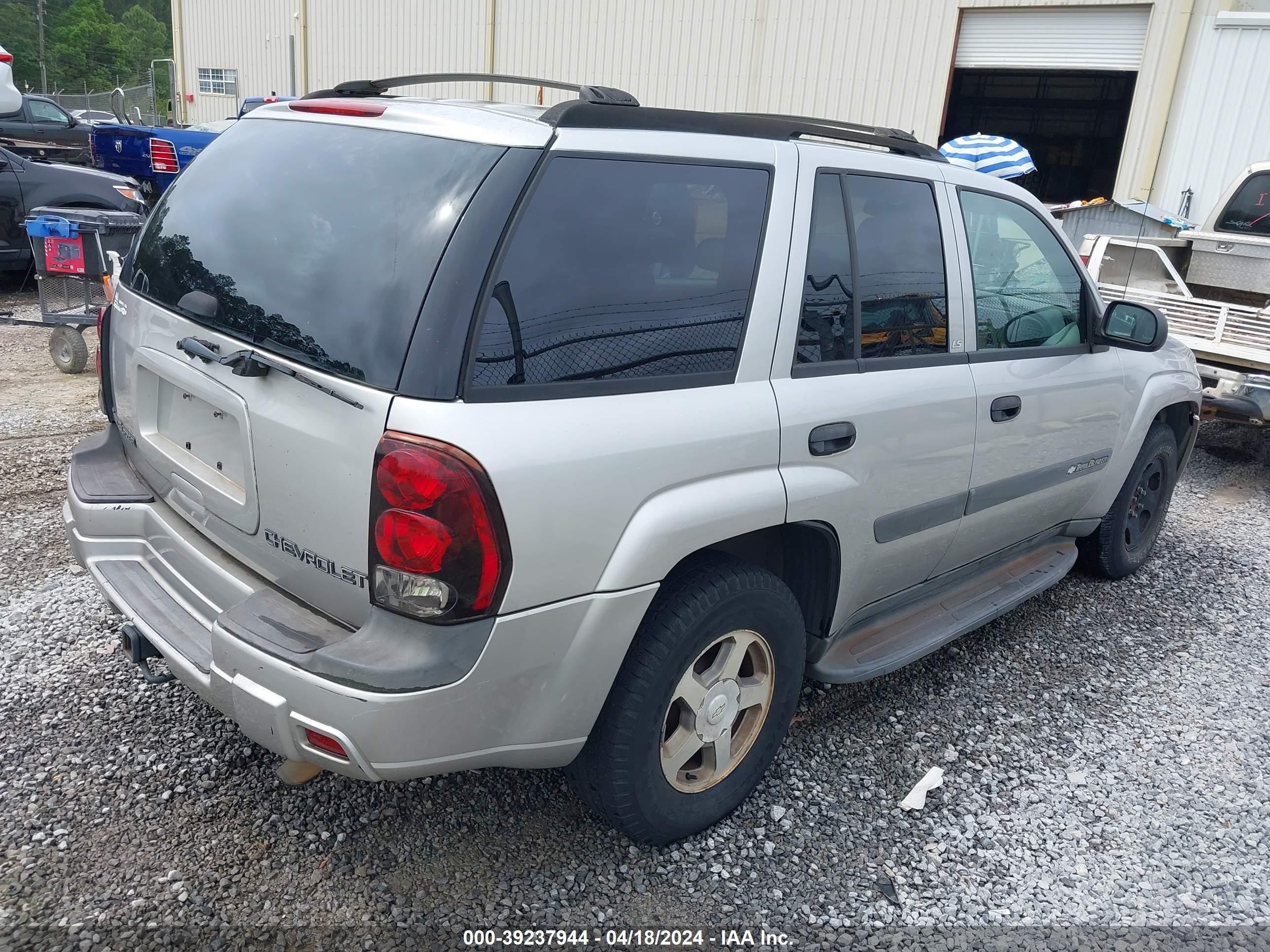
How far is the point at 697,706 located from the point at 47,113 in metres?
Result: 19.5

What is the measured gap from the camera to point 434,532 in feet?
6.55

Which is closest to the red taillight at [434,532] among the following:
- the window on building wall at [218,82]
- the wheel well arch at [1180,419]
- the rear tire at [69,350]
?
the wheel well arch at [1180,419]

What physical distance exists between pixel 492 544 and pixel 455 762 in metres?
0.53

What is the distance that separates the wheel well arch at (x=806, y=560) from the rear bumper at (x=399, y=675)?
2.02 feet

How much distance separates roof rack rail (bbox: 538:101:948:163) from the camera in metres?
2.29

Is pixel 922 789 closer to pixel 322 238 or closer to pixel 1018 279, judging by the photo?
pixel 1018 279

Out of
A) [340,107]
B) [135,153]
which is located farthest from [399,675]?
[135,153]

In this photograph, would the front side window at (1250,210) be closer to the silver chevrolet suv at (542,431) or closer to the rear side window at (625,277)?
the silver chevrolet suv at (542,431)

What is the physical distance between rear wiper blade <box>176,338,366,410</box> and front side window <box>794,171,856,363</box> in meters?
1.23

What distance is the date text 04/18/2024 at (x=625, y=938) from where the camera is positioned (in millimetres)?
2350

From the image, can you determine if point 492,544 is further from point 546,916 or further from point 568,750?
point 546,916

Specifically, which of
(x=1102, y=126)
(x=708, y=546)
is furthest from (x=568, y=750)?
(x=1102, y=126)

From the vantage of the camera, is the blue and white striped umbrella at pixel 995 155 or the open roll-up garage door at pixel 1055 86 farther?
the open roll-up garage door at pixel 1055 86

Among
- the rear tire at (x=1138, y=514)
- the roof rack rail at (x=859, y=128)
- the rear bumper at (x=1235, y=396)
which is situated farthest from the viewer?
the rear bumper at (x=1235, y=396)
